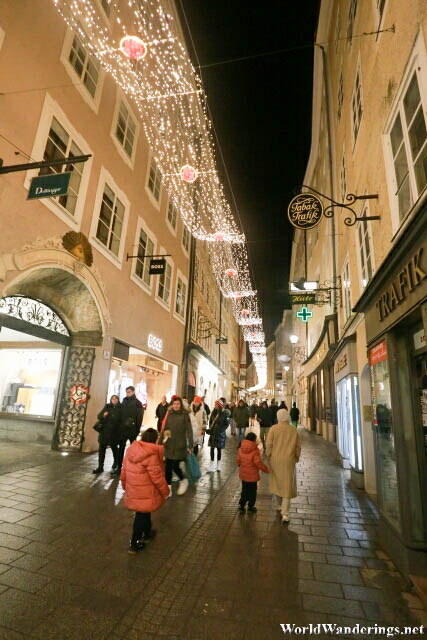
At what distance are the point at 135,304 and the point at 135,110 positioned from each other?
800cm

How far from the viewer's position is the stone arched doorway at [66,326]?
934 cm

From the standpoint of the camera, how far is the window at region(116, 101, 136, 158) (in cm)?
1278

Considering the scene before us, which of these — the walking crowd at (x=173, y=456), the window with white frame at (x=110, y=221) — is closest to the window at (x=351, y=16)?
the window with white frame at (x=110, y=221)

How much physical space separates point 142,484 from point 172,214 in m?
16.7

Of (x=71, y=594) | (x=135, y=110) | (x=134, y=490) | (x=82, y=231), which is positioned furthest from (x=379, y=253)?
(x=135, y=110)

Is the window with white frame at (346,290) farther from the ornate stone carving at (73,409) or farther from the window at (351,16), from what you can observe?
the ornate stone carving at (73,409)

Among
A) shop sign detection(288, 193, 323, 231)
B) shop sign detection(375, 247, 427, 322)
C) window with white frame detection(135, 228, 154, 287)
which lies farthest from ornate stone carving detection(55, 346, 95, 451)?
shop sign detection(375, 247, 427, 322)

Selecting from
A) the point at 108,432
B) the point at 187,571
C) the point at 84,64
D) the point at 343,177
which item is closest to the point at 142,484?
the point at 187,571

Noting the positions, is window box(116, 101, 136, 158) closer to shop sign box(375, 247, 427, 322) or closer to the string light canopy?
the string light canopy

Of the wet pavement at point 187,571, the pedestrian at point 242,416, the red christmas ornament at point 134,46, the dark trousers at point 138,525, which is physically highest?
the red christmas ornament at point 134,46

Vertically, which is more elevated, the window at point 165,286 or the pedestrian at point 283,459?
the window at point 165,286

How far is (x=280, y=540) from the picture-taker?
16.1 ft

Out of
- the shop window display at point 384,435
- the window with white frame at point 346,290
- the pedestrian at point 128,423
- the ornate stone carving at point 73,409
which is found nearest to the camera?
the shop window display at point 384,435

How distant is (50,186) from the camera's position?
6895 mm
